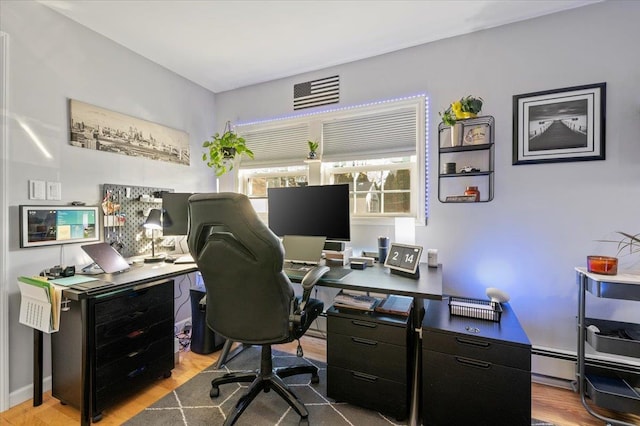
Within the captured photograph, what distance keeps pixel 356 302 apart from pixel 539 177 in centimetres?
158

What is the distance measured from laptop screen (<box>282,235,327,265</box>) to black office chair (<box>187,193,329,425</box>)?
0.50 m

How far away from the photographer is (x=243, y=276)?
4.63 ft

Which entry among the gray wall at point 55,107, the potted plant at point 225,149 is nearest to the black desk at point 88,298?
the gray wall at point 55,107

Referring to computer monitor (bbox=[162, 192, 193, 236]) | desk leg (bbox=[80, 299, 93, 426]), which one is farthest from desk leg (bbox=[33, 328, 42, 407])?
computer monitor (bbox=[162, 192, 193, 236])

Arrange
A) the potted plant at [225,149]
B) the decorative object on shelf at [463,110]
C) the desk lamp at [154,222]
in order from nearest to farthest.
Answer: the decorative object on shelf at [463,110] < the desk lamp at [154,222] < the potted plant at [225,149]

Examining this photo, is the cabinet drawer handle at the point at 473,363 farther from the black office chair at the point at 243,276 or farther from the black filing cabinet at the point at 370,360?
the black office chair at the point at 243,276

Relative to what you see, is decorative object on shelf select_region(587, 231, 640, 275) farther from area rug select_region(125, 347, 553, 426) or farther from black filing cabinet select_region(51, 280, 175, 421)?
black filing cabinet select_region(51, 280, 175, 421)

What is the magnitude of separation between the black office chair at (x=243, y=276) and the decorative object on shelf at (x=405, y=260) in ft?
1.94

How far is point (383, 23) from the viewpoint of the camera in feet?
6.85

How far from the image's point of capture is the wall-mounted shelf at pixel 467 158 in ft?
6.89

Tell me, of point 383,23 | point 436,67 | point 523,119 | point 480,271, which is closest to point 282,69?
point 383,23

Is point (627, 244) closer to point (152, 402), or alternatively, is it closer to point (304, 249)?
point (304, 249)

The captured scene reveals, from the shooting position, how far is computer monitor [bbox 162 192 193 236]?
240 centimetres

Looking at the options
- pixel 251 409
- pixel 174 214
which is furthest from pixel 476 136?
pixel 174 214
